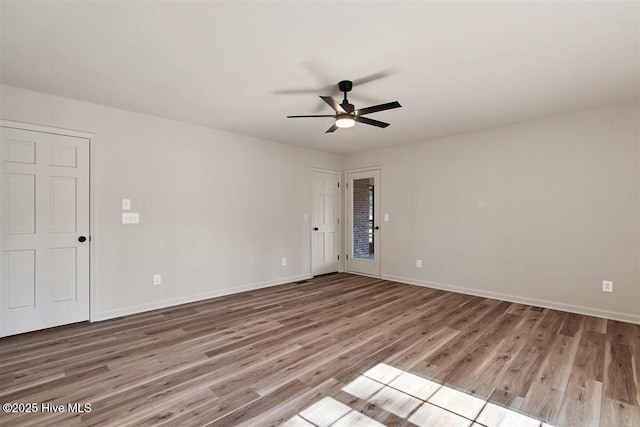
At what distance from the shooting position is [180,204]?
14.0ft

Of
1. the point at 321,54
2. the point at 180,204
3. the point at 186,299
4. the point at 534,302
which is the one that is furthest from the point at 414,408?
the point at 180,204

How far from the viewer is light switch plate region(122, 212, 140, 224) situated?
150 inches

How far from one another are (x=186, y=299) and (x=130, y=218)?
4.34 feet

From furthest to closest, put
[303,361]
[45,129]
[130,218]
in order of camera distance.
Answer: [130,218] < [45,129] < [303,361]

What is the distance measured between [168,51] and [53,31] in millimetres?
727

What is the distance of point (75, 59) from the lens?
255cm

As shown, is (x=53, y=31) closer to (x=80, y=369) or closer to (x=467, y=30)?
(x=80, y=369)

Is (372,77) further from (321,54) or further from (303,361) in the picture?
(303,361)

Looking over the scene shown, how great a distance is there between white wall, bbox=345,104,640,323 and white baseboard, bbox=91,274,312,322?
86.4 inches

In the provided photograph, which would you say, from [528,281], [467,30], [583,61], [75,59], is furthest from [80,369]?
Answer: [528,281]

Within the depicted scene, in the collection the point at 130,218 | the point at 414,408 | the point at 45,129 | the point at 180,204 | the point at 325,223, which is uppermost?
the point at 45,129

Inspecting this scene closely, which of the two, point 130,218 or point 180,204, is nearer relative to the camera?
point 130,218

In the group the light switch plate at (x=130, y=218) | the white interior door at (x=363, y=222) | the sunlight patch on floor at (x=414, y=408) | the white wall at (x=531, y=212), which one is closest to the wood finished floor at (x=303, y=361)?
the sunlight patch on floor at (x=414, y=408)

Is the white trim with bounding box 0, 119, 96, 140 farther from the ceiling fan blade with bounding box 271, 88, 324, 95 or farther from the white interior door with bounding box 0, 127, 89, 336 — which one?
the ceiling fan blade with bounding box 271, 88, 324, 95
